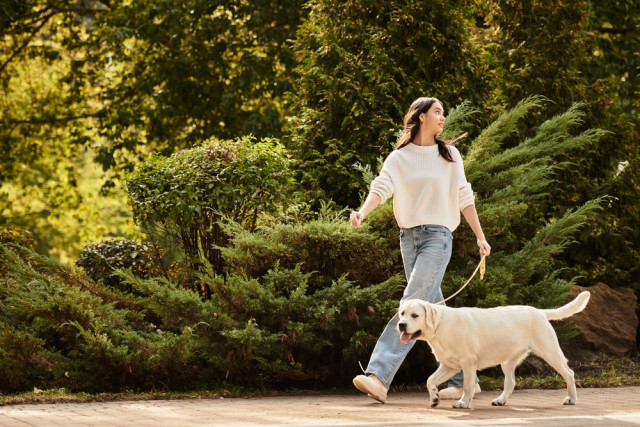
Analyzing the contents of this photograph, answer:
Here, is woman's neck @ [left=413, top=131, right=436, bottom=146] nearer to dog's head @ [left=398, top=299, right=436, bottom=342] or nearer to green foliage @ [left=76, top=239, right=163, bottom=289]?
dog's head @ [left=398, top=299, right=436, bottom=342]

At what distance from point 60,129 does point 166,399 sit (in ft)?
56.5

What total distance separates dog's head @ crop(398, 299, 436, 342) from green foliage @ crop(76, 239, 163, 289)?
4978 mm

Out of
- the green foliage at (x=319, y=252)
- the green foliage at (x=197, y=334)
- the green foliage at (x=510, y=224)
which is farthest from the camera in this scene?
the green foliage at (x=510, y=224)

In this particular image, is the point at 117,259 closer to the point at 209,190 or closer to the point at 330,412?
the point at 209,190

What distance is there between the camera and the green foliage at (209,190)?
30.9 ft

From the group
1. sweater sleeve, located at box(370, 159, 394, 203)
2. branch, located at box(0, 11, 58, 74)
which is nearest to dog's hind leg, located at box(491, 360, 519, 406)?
sweater sleeve, located at box(370, 159, 394, 203)

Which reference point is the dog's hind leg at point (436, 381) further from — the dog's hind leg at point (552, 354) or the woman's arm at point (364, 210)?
the woman's arm at point (364, 210)

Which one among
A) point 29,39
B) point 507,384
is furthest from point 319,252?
point 29,39

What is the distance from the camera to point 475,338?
6.83 m

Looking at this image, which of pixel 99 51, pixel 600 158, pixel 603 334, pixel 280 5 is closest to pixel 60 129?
pixel 99 51

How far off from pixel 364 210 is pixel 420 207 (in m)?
0.58

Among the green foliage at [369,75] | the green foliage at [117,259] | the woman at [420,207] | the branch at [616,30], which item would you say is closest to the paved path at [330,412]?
the woman at [420,207]

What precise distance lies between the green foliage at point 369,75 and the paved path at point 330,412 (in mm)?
3806

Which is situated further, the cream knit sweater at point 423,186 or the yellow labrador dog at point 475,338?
the cream knit sweater at point 423,186
